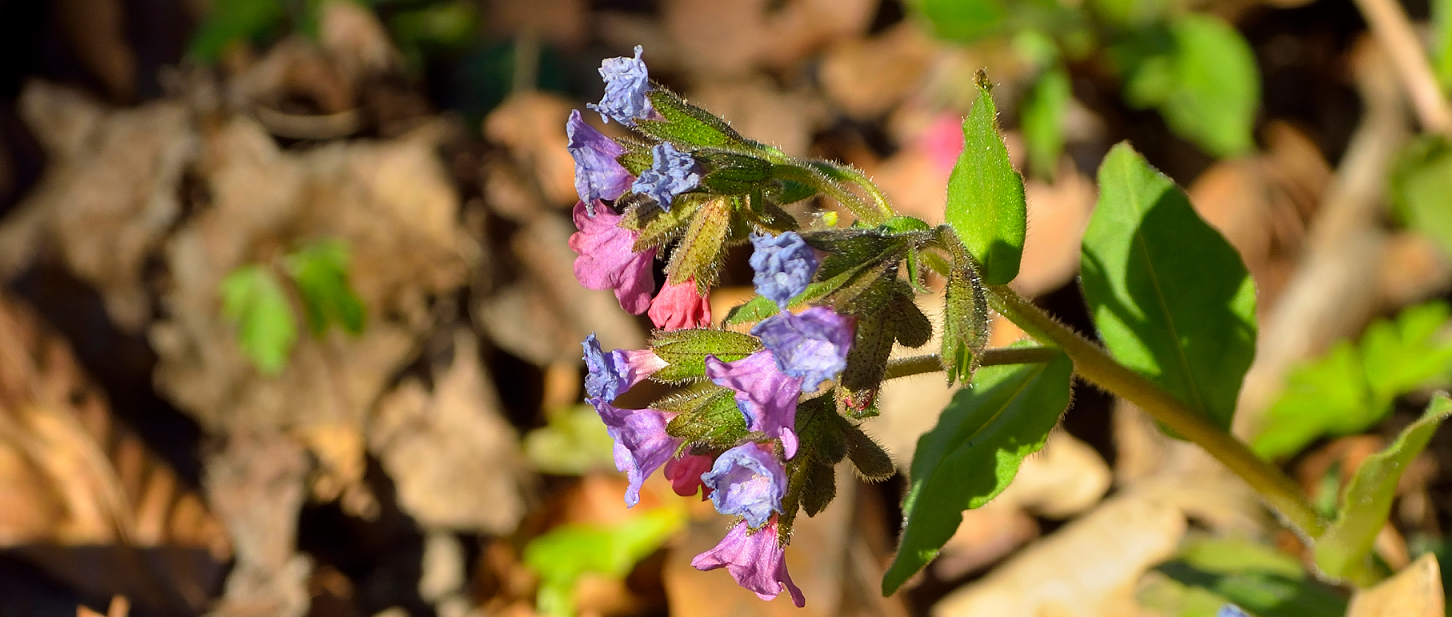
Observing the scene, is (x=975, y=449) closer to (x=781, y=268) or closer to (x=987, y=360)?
(x=987, y=360)

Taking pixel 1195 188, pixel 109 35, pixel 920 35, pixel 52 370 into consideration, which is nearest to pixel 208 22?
pixel 109 35

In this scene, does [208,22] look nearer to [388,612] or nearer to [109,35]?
[109,35]

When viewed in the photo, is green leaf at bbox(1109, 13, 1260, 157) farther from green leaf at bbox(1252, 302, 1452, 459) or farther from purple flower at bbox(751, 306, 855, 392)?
purple flower at bbox(751, 306, 855, 392)

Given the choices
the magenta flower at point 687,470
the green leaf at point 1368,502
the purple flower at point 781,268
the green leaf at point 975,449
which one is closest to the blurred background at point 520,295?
the green leaf at point 1368,502

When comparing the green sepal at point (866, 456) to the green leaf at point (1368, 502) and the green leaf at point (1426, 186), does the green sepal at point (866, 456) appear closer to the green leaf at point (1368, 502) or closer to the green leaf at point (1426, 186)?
the green leaf at point (1368, 502)

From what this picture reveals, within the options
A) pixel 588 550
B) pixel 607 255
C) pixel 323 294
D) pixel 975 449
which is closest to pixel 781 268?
pixel 607 255
